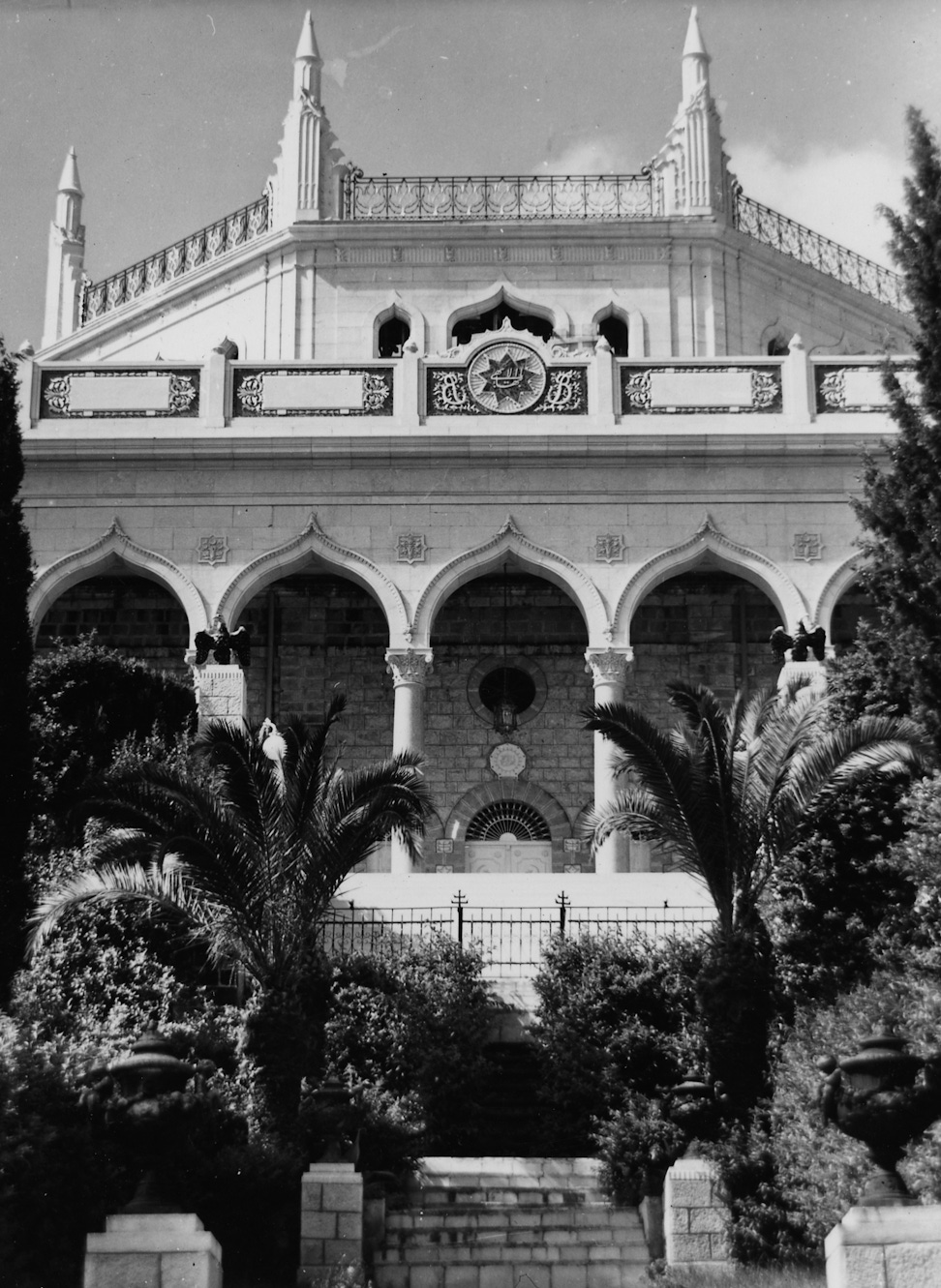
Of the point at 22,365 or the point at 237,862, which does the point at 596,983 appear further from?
the point at 22,365

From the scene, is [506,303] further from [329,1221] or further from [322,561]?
[329,1221]

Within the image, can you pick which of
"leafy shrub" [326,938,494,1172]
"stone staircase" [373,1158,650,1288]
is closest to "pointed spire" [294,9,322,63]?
"leafy shrub" [326,938,494,1172]

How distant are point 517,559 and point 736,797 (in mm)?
9892

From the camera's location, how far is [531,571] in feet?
101

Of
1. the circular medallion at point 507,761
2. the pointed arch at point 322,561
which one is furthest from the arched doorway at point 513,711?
the pointed arch at point 322,561

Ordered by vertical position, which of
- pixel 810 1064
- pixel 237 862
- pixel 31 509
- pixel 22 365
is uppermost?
pixel 22 365

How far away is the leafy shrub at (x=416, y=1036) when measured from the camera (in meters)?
21.1

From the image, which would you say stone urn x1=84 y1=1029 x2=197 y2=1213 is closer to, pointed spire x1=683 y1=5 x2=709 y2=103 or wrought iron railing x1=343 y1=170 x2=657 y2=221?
wrought iron railing x1=343 y1=170 x2=657 y2=221

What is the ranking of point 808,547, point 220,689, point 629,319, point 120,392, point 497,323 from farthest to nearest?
1. point 497,323
2. point 629,319
3. point 120,392
4. point 808,547
5. point 220,689

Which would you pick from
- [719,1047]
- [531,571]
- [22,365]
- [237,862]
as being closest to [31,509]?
[22,365]

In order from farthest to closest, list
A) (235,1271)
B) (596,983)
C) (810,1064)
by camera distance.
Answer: (596,983) < (810,1064) < (235,1271)

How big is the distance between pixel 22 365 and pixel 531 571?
819cm

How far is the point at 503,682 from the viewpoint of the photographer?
111 feet

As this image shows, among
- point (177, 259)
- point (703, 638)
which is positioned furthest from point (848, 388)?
point (177, 259)
